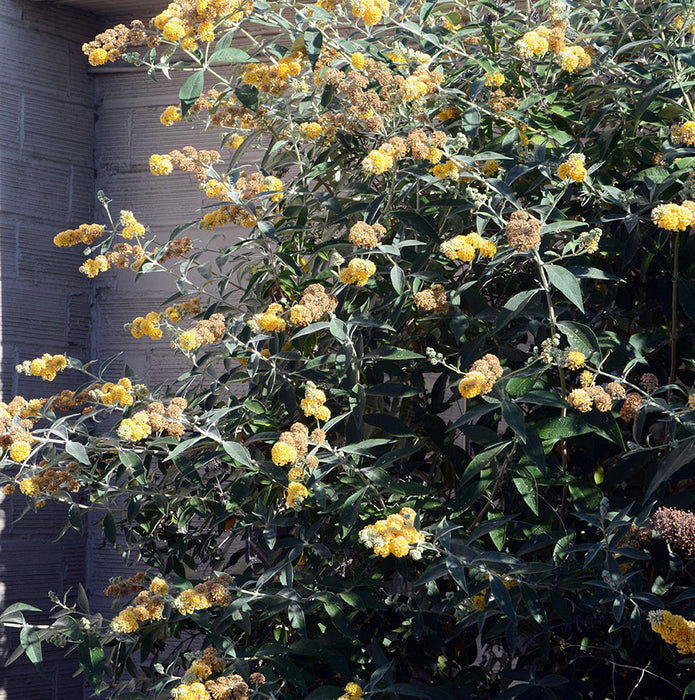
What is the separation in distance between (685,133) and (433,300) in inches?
20.8

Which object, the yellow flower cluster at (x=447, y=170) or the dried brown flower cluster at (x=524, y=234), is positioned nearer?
the dried brown flower cluster at (x=524, y=234)

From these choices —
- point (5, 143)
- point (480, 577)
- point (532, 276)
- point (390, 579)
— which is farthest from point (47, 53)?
point (480, 577)

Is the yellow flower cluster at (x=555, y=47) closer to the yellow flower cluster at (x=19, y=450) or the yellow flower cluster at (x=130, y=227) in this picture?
the yellow flower cluster at (x=130, y=227)

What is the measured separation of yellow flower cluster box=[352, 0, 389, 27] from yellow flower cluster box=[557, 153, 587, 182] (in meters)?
0.49

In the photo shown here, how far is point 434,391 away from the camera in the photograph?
173 centimetres

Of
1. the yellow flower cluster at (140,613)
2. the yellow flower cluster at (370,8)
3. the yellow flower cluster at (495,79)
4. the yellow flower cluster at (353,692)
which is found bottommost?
the yellow flower cluster at (140,613)

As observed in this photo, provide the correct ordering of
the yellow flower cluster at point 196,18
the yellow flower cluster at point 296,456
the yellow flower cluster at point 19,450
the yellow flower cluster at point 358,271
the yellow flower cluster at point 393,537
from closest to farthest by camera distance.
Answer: the yellow flower cluster at point 393,537 < the yellow flower cluster at point 296,456 < the yellow flower cluster at point 358,271 < the yellow flower cluster at point 19,450 < the yellow flower cluster at point 196,18

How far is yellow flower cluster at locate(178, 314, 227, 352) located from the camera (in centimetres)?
152

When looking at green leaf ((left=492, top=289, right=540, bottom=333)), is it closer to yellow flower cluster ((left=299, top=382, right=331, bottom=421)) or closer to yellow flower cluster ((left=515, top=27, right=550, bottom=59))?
yellow flower cluster ((left=299, top=382, right=331, bottom=421))

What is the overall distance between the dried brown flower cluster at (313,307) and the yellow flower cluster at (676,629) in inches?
27.9

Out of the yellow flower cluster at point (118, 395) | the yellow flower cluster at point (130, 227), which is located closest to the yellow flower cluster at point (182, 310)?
the yellow flower cluster at point (130, 227)

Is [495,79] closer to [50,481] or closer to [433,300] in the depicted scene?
[433,300]

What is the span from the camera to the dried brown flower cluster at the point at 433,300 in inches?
57.4

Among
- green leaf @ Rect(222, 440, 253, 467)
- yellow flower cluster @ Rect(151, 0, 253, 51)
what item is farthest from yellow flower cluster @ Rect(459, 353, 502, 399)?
yellow flower cluster @ Rect(151, 0, 253, 51)
